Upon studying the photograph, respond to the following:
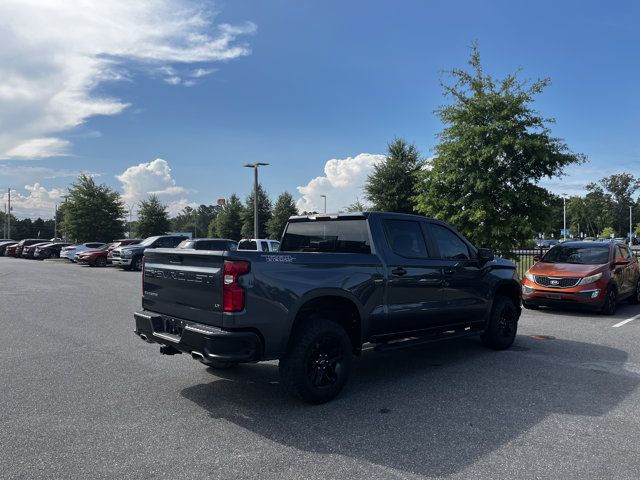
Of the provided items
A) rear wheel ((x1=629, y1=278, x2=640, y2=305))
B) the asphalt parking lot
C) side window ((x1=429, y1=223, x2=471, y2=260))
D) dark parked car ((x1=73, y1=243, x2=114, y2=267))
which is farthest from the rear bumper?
dark parked car ((x1=73, y1=243, x2=114, y2=267))

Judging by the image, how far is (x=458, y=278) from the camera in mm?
6672

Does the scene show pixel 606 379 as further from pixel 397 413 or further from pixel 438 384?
pixel 397 413

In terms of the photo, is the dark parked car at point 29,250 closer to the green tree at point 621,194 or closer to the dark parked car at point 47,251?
the dark parked car at point 47,251

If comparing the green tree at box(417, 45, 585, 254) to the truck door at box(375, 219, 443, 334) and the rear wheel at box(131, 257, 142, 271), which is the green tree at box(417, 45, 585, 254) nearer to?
the truck door at box(375, 219, 443, 334)

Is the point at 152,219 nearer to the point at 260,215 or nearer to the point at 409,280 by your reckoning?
the point at 260,215

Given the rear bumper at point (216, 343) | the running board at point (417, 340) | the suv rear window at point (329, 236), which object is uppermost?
the suv rear window at point (329, 236)

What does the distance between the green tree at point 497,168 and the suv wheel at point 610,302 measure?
11.6ft

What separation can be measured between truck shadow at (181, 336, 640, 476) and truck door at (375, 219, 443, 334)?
2.27ft

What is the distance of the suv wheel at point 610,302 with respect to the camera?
1077 centimetres

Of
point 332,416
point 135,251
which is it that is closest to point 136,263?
point 135,251

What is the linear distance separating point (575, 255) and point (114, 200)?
126 feet

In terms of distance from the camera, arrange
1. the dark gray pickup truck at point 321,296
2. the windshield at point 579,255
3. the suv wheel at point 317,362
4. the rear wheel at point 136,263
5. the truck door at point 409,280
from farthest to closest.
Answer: the rear wheel at point 136,263 → the windshield at point 579,255 → the truck door at point 409,280 → the suv wheel at point 317,362 → the dark gray pickup truck at point 321,296

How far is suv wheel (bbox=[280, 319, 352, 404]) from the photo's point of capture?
4824mm

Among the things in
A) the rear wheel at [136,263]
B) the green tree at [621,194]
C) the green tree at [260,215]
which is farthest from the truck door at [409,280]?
the green tree at [621,194]
